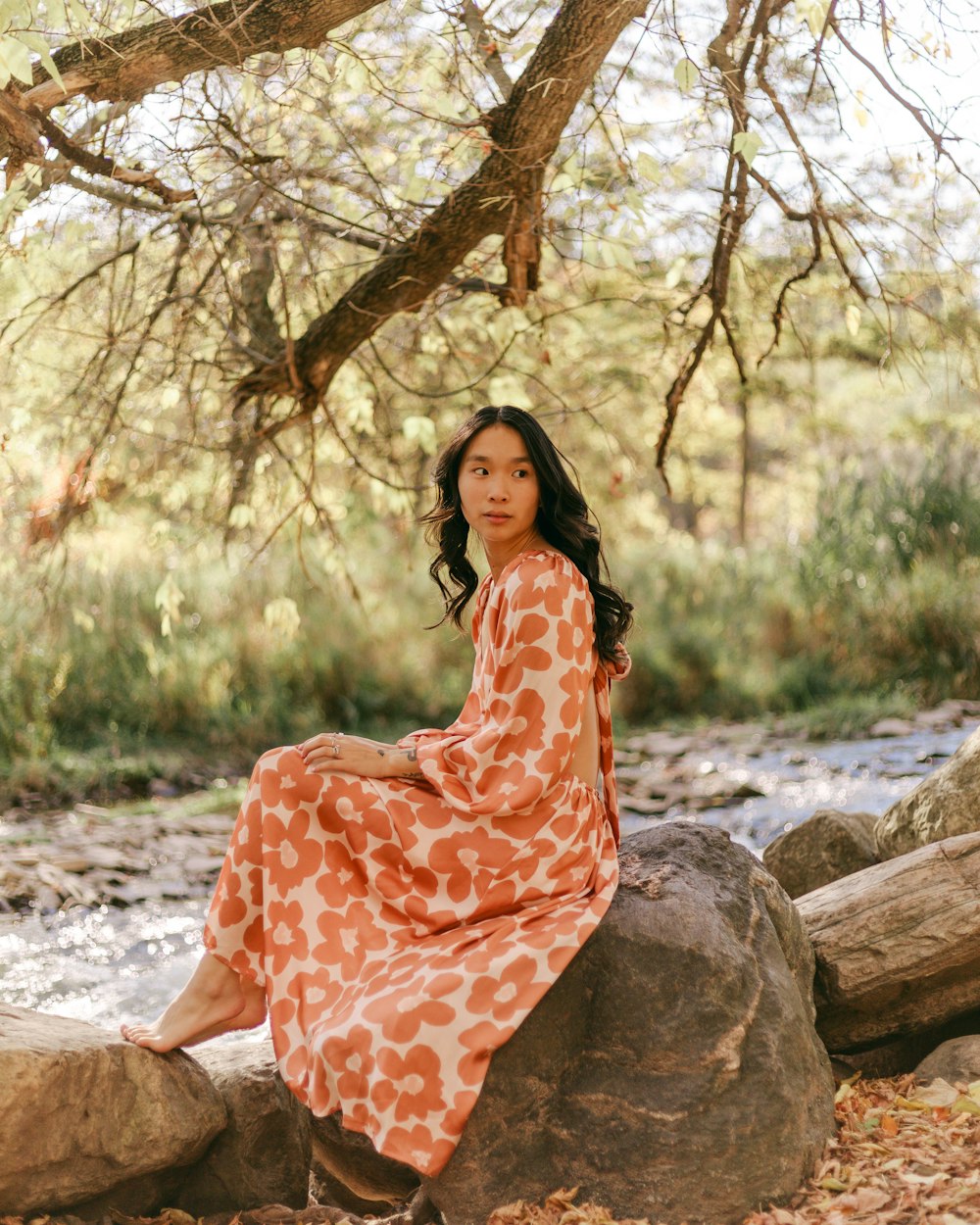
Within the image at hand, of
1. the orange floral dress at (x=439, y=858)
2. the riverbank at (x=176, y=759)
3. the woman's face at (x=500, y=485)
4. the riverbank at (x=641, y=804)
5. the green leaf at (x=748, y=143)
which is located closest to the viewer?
the orange floral dress at (x=439, y=858)

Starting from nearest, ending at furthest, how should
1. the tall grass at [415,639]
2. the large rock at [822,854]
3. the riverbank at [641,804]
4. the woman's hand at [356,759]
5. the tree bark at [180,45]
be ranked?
the woman's hand at [356,759], the tree bark at [180,45], the large rock at [822,854], the riverbank at [641,804], the tall grass at [415,639]

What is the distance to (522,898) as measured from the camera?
2.56m

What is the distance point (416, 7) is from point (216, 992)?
261 cm

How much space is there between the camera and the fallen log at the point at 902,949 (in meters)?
2.86

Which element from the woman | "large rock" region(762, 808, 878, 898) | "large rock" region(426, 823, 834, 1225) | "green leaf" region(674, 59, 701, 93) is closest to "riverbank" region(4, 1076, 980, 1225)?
"large rock" region(426, 823, 834, 1225)

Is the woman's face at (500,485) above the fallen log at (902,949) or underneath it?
above

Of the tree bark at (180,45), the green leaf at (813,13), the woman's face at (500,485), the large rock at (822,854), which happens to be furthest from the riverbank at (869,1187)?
the tree bark at (180,45)

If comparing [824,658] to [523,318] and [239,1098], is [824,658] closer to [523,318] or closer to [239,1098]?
[523,318]

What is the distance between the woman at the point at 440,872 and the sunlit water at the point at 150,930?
112cm

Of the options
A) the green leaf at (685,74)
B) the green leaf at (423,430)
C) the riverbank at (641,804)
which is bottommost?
the riverbank at (641,804)

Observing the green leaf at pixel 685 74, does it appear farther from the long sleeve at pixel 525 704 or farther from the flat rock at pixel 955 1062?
the flat rock at pixel 955 1062

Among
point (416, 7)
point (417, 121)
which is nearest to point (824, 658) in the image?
point (417, 121)

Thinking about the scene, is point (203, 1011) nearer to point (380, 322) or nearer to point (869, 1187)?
point (869, 1187)

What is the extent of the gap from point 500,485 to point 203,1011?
1.34 m
